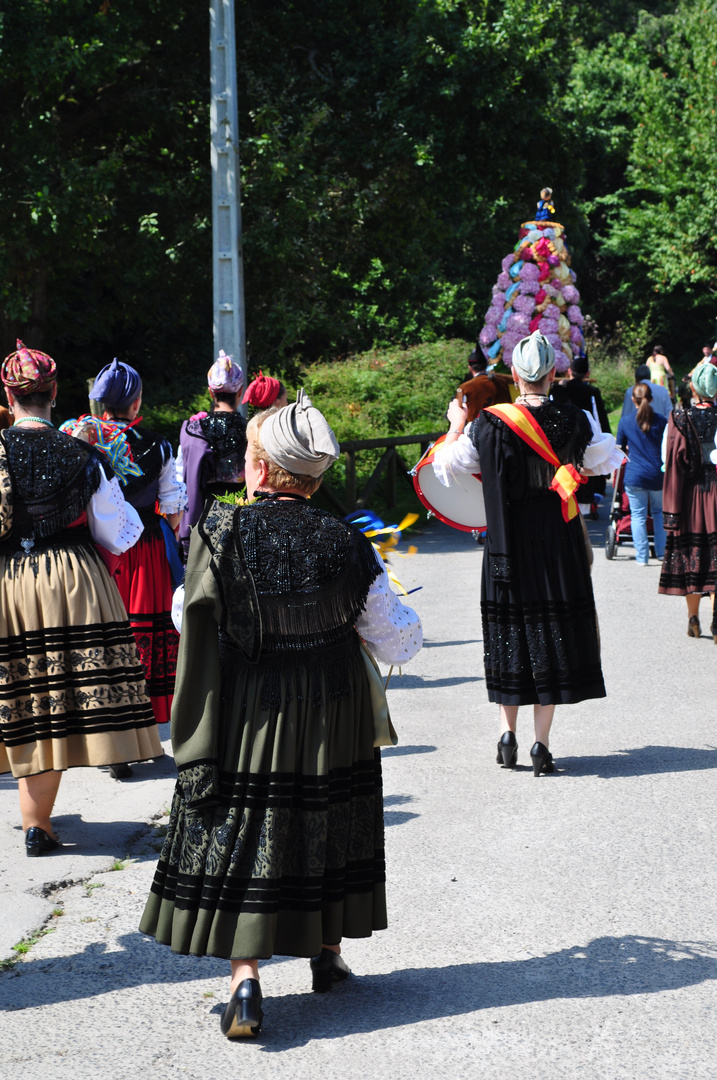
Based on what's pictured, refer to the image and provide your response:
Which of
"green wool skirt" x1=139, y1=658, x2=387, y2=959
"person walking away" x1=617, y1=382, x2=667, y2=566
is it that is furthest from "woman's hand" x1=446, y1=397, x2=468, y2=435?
"person walking away" x1=617, y1=382, x2=667, y2=566

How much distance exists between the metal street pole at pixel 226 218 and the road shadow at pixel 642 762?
6.82m

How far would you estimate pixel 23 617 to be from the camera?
4.89 meters

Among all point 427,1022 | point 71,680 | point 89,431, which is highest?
point 89,431

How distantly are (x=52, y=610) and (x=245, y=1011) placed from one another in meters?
2.01

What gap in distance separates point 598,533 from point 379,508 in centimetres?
352

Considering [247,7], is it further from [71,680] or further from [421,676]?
[71,680]

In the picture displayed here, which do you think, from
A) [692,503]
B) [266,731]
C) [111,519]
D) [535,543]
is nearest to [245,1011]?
[266,731]

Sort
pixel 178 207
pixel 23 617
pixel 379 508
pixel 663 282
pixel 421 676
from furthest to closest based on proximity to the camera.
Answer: pixel 663 282, pixel 379 508, pixel 178 207, pixel 421 676, pixel 23 617

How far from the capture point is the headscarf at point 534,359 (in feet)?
19.8

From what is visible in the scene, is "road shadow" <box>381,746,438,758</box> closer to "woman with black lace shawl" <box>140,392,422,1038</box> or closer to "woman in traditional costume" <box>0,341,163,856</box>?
"woman in traditional costume" <box>0,341,163,856</box>

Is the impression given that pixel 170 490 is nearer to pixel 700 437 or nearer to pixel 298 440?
pixel 298 440

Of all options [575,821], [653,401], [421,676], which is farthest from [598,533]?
[575,821]

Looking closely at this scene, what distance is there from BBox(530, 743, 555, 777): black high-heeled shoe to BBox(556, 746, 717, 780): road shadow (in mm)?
112

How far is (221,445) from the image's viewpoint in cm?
683
